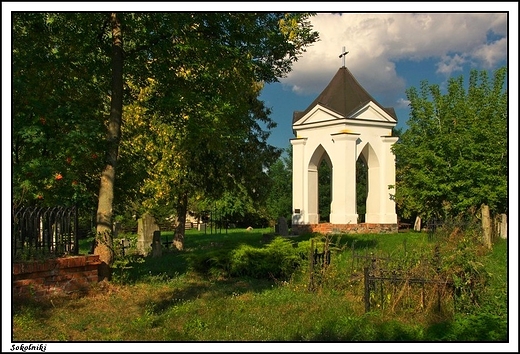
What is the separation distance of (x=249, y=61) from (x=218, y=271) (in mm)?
5006

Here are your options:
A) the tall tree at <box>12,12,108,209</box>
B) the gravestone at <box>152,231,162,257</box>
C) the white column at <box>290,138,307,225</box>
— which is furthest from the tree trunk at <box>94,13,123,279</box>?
the white column at <box>290,138,307,225</box>

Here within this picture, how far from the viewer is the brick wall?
30.0 feet

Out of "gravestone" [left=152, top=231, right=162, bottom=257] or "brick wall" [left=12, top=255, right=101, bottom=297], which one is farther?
"gravestone" [left=152, top=231, right=162, bottom=257]

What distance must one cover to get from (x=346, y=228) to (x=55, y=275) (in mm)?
17818

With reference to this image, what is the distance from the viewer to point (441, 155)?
78.5 ft

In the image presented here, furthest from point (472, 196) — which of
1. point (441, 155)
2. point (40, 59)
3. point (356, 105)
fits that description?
point (40, 59)

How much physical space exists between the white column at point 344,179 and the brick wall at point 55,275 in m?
16.9

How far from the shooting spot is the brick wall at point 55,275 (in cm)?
913

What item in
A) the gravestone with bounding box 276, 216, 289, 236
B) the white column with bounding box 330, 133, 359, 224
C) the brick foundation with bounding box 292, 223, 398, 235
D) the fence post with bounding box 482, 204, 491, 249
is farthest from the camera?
the gravestone with bounding box 276, 216, 289, 236

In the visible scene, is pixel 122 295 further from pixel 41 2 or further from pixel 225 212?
pixel 225 212

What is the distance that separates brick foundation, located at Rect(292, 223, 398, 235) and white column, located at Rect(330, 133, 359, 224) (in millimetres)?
288

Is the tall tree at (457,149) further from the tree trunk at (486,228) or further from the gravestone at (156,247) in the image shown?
the gravestone at (156,247)

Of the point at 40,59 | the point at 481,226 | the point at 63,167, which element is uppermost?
the point at 40,59

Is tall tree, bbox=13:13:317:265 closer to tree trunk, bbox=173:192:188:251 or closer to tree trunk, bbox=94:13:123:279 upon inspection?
tree trunk, bbox=94:13:123:279
